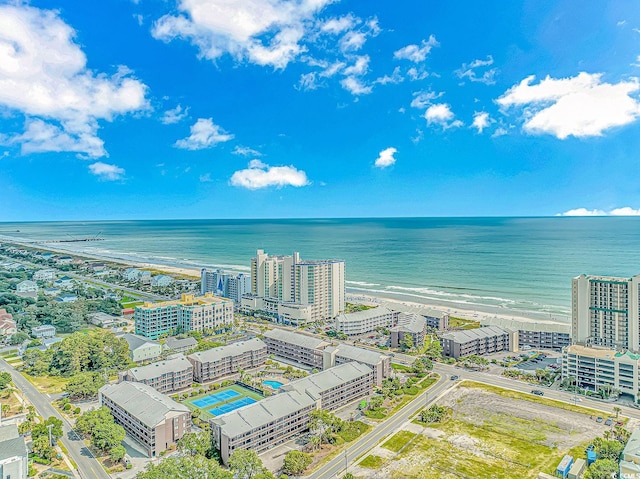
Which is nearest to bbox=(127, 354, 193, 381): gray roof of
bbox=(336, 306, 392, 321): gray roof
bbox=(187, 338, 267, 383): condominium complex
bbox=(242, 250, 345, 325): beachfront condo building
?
bbox=(187, 338, 267, 383): condominium complex

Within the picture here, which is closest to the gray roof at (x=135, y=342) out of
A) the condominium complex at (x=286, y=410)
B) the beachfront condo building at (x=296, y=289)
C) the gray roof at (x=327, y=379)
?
the gray roof at (x=327, y=379)

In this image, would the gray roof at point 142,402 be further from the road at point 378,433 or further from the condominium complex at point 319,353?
the condominium complex at point 319,353

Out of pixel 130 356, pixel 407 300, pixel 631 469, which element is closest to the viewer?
pixel 631 469

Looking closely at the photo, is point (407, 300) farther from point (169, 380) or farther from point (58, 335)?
point (58, 335)

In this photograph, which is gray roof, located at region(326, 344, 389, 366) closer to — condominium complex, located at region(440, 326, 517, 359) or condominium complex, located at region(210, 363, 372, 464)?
condominium complex, located at region(210, 363, 372, 464)

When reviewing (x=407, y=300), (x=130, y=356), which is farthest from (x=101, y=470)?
(x=407, y=300)

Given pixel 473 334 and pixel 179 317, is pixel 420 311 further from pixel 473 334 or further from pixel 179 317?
pixel 179 317

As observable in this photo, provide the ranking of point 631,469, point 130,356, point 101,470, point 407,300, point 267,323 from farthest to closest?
point 407,300
point 267,323
point 130,356
point 101,470
point 631,469
